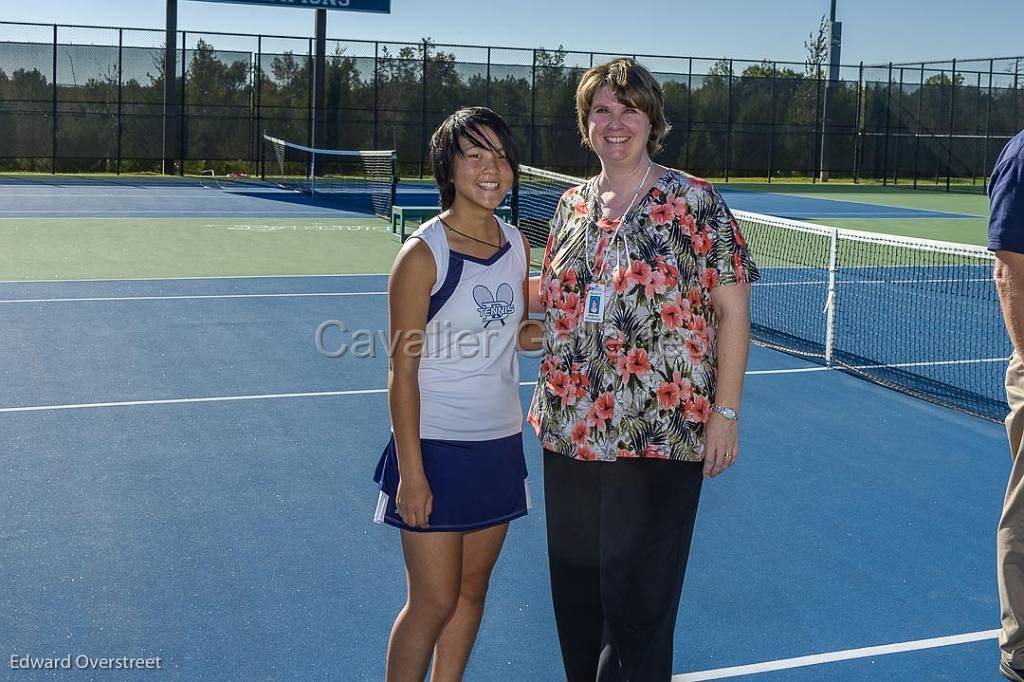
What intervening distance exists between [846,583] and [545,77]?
96.8ft

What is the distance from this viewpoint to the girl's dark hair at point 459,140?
10.0 feet

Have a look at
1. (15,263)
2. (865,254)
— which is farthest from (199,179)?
(865,254)

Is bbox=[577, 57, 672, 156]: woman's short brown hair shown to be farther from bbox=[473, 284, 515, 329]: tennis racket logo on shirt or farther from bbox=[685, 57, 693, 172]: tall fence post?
bbox=[685, 57, 693, 172]: tall fence post

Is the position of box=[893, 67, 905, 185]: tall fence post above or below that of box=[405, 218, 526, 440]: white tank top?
above

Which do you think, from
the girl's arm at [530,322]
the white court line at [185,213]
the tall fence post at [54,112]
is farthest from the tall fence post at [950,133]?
the girl's arm at [530,322]

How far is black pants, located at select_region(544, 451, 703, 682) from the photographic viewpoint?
2.96 m

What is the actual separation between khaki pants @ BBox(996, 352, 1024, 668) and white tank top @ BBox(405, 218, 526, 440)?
1658mm

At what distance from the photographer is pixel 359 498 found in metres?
5.52

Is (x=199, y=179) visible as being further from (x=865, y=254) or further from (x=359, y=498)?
(x=359, y=498)

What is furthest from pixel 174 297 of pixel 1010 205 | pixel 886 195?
pixel 886 195

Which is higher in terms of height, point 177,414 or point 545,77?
point 545,77

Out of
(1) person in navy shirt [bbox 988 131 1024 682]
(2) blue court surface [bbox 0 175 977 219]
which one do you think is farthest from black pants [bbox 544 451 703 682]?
(2) blue court surface [bbox 0 175 977 219]

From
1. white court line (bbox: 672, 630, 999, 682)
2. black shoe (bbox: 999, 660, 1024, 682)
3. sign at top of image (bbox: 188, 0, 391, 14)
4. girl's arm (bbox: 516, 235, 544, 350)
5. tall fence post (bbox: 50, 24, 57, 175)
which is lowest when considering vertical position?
white court line (bbox: 672, 630, 999, 682)

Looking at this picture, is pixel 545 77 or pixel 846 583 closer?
pixel 846 583
